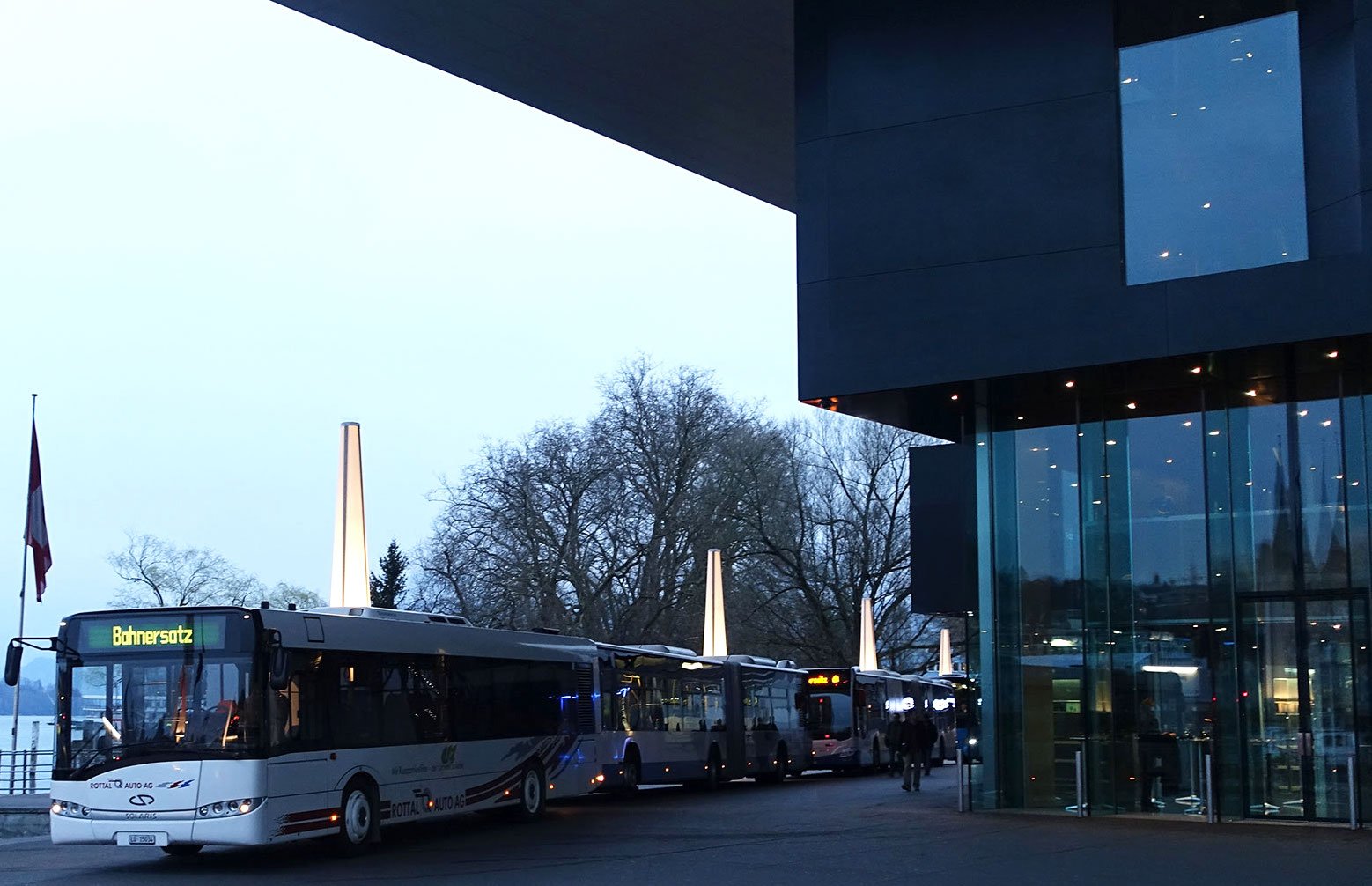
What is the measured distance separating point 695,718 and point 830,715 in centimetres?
873

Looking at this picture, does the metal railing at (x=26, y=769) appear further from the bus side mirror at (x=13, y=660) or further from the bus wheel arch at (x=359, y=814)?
the bus side mirror at (x=13, y=660)

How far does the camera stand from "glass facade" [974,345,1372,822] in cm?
2106

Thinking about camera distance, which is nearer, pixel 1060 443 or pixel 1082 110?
pixel 1082 110

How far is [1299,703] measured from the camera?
69.4ft

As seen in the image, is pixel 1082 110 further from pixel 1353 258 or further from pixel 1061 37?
pixel 1353 258

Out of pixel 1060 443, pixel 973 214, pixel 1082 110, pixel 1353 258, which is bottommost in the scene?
pixel 1060 443

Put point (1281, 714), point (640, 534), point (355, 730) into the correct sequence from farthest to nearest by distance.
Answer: point (640, 534) < point (1281, 714) < point (355, 730)

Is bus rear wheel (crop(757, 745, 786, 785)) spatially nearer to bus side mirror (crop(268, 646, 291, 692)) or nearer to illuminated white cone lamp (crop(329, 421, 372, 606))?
illuminated white cone lamp (crop(329, 421, 372, 606))

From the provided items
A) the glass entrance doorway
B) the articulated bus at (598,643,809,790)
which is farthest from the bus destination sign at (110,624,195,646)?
the glass entrance doorway

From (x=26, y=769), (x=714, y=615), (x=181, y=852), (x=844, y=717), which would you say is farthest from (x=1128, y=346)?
(x=714, y=615)

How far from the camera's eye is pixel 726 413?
61469 millimetres

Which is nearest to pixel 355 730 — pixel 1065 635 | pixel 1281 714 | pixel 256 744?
pixel 256 744

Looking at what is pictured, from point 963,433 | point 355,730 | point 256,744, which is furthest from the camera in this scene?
point 963,433

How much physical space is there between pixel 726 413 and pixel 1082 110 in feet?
132
